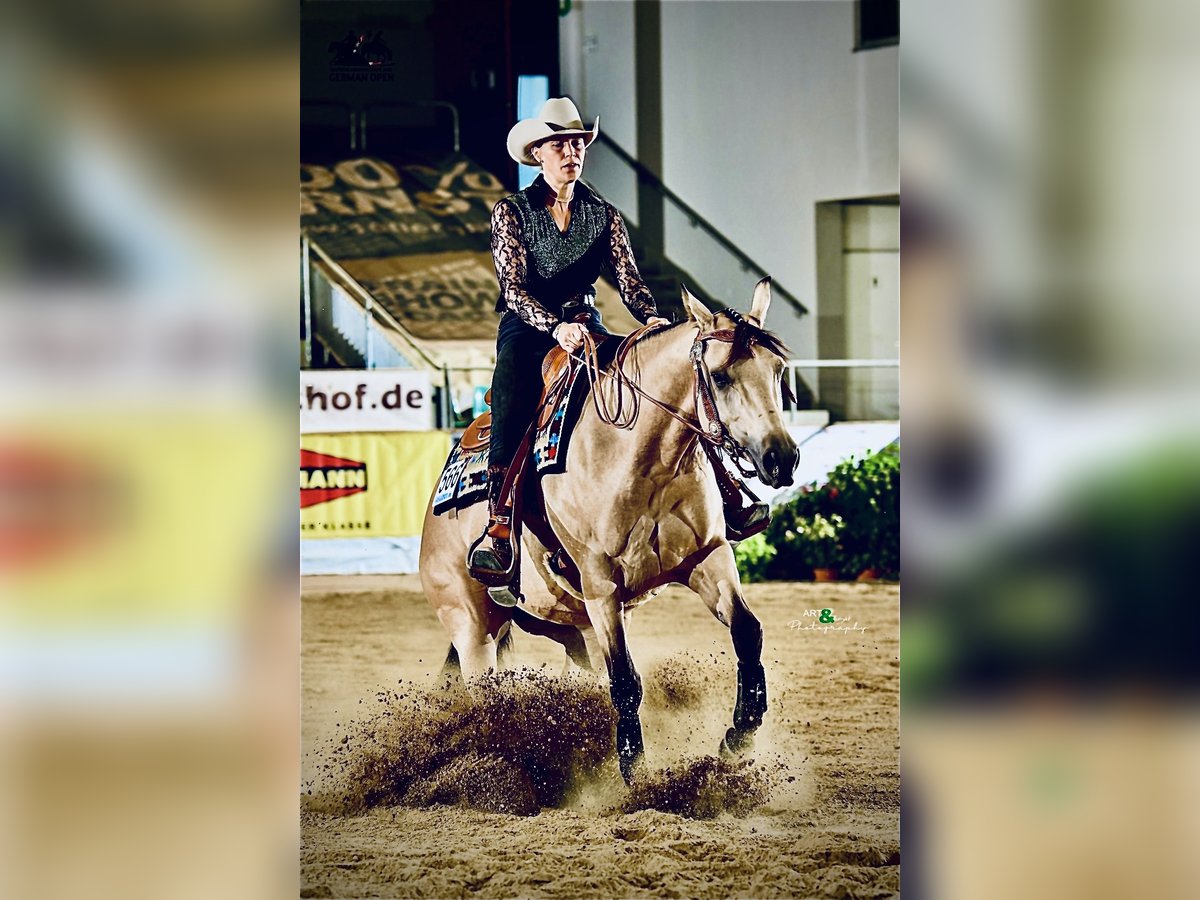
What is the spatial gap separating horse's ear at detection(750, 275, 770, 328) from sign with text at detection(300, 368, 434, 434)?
1.30 meters

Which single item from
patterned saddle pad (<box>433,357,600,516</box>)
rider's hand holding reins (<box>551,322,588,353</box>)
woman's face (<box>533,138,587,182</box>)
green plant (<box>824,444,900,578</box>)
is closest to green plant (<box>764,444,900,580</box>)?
green plant (<box>824,444,900,578</box>)

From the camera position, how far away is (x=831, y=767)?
509cm

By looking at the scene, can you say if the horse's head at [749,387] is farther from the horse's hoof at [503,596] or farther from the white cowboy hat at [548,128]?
the horse's hoof at [503,596]

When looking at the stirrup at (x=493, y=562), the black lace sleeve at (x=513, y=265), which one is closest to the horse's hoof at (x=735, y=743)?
the stirrup at (x=493, y=562)

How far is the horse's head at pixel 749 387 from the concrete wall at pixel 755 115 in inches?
5.8

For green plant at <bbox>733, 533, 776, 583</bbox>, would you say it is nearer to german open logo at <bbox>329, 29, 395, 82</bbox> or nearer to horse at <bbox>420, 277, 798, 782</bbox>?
horse at <bbox>420, 277, 798, 782</bbox>

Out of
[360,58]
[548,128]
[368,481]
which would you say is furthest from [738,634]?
[360,58]

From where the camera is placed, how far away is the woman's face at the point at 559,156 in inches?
199

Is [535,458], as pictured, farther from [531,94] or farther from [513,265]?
[531,94]
